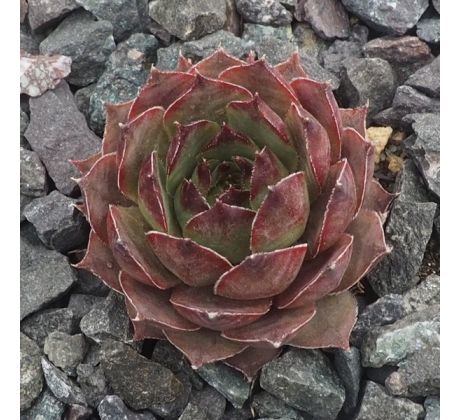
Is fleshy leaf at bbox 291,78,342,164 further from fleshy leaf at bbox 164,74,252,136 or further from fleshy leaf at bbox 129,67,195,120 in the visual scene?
fleshy leaf at bbox 129,67,195,120

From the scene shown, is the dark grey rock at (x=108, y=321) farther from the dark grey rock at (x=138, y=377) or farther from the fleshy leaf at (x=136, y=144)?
the fleshy leaf at (x=136, y=144)

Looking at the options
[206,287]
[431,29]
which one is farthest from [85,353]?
[431,29]

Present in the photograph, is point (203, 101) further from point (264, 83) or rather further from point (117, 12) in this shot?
point (117, 12)

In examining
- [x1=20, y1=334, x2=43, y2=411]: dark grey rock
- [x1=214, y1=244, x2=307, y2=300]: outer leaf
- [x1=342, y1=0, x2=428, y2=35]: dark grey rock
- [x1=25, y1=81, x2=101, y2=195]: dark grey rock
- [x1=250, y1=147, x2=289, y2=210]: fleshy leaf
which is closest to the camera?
[x1=214, y1=244, x2=307, y2=300]: outer leaf

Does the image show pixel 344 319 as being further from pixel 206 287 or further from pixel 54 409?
pixel 54 409

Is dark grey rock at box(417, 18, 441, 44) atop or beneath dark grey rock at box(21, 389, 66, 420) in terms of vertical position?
atop

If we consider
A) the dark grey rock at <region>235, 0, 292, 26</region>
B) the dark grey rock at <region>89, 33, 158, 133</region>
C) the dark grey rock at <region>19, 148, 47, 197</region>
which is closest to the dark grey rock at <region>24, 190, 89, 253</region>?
the dark grey rock at <region>19, 148, 47, 197</region>
